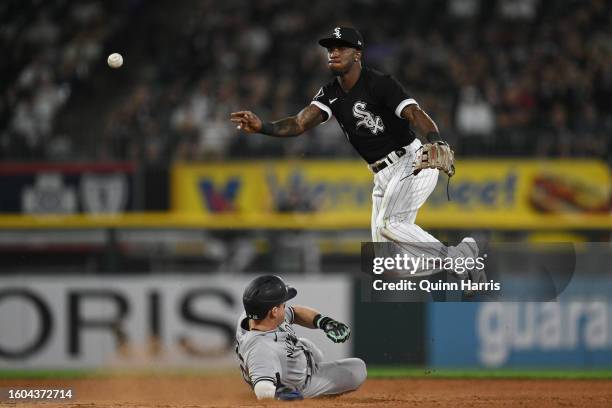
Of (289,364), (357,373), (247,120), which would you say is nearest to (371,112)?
(247,120)

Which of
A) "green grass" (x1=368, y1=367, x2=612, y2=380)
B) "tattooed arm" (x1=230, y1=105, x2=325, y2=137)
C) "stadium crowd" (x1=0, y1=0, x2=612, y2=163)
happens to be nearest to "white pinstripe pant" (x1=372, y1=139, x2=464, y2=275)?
"tattooed arm" (x1=230, y1=105, x2=325, y2=137)

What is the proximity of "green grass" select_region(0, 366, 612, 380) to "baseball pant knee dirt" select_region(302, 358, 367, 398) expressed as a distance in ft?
7.52

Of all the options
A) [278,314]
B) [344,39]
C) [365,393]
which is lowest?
[365,393]

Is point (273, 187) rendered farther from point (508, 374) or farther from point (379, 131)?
point (379, 131)

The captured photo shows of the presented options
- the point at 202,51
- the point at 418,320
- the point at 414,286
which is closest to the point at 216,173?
the point at 202,51

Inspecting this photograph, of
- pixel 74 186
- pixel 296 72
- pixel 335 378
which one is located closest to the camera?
pixel 335 378

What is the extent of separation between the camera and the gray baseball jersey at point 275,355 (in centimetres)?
876

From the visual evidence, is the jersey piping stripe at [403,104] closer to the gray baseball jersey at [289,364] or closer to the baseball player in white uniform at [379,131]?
the baseball player in white uniform at [379,131]

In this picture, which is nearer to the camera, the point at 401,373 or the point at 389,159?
the point at 389,159

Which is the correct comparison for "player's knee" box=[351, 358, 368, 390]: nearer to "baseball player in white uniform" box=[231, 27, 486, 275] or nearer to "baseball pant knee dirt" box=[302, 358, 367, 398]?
"baseball pant knee dirt" box=[302, 358, 367, 398]

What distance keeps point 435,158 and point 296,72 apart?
36.1 feet

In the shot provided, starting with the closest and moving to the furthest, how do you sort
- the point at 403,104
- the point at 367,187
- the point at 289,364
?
the point at 403,104 → the point at 289,364 → the point at 367,187

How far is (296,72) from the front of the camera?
19016 millimetres

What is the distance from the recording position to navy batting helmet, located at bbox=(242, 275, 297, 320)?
8805mm
